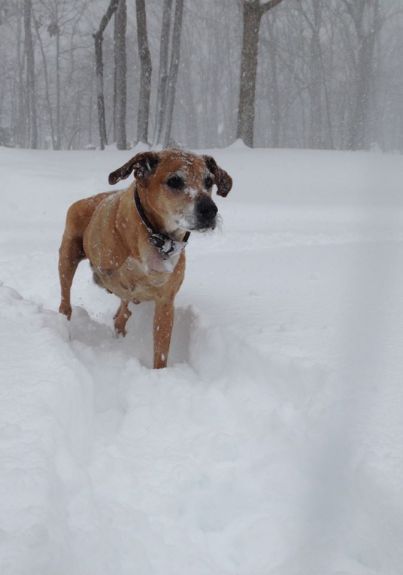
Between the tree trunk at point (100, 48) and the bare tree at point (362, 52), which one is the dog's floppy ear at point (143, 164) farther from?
the bare tree at point (362, 52)

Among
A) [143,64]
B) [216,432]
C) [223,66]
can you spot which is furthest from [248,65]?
[223,66]

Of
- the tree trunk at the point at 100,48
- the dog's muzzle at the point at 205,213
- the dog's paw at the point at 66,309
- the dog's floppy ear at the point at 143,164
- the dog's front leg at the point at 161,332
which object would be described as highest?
the tree trunk at the point at 100,48

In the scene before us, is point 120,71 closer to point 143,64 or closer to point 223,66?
point 143,64

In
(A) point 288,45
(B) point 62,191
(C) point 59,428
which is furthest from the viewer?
(A) point 288,45

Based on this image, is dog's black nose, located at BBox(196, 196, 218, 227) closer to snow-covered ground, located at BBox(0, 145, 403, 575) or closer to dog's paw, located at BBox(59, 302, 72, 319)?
snow-covered ground, located at BBox(0, 145, 403, 575)

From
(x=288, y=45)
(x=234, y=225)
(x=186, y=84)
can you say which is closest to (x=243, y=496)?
(x=234, y=225)

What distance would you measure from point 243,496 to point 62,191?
7.61 m

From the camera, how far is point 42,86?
50844mm

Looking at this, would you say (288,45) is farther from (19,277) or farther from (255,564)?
(255,564)

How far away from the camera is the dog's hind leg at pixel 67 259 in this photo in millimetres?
4374

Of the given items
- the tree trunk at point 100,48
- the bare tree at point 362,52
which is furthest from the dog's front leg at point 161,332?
the bare tree at point 362,52

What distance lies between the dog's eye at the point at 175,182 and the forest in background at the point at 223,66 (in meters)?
12.5

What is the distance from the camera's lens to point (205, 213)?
10.7 ft

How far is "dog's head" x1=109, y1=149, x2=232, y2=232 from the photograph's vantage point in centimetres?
328
